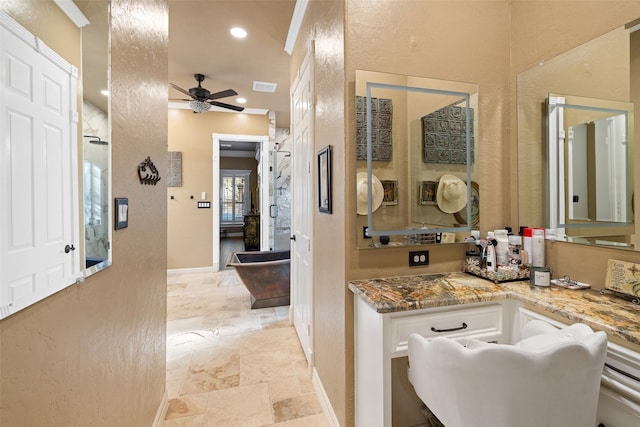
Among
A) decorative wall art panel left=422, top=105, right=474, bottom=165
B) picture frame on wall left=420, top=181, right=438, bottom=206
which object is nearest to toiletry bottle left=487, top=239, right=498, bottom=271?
picture frame on wall left=420, top=181, right=438, bottom=206

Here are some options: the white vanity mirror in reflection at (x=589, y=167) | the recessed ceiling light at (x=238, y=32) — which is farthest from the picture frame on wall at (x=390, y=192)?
the recessed ceiling light at (x=238, y=32)

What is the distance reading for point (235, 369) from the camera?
7.50 feet

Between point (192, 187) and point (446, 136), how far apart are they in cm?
473

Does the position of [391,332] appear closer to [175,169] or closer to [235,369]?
[235,369]

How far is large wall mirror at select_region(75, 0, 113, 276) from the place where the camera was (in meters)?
0.90

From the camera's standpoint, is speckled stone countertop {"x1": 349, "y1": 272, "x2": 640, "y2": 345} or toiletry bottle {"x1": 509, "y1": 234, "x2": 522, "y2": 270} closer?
speckled stone countertop {"x1": 349, "y1": 272, "x2": 640, "y2": 345}

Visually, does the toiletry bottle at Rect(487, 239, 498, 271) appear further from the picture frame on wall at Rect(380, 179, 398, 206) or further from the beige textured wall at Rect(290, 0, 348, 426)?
the beige textured wall at Rect(290, 0, 348, 426)

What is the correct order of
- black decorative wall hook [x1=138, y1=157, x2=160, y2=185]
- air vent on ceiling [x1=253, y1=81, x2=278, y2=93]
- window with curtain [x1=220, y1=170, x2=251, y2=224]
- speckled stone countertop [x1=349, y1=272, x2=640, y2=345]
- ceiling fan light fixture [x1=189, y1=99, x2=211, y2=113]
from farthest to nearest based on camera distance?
1. window with curtain [x1=220, y1=170, x2=251, y2=224]
2. air vent on ceiling [x1=253, y1=81, x2=278, y2=93]
3. ceiling fan light fixture [x1=189, y1=99, x2=211, y2=113]
4. black decorative wall hook [x1=138, y1=157, x2=160, y2=185]
5. speckled stone countertop [x1=349, y1=272, x2=640, y2=345]

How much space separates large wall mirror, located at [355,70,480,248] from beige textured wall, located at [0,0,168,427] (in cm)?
107

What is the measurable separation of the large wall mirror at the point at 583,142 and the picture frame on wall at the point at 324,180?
1.16m

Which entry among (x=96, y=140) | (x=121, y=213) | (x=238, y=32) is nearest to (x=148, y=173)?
(x=121, y=213)

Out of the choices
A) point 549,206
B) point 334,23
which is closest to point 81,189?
point 334,23

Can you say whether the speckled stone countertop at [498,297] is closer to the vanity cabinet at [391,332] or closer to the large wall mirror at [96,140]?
the vanity cabinet at [391,332]

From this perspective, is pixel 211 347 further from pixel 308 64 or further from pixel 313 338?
pixel 308 64
